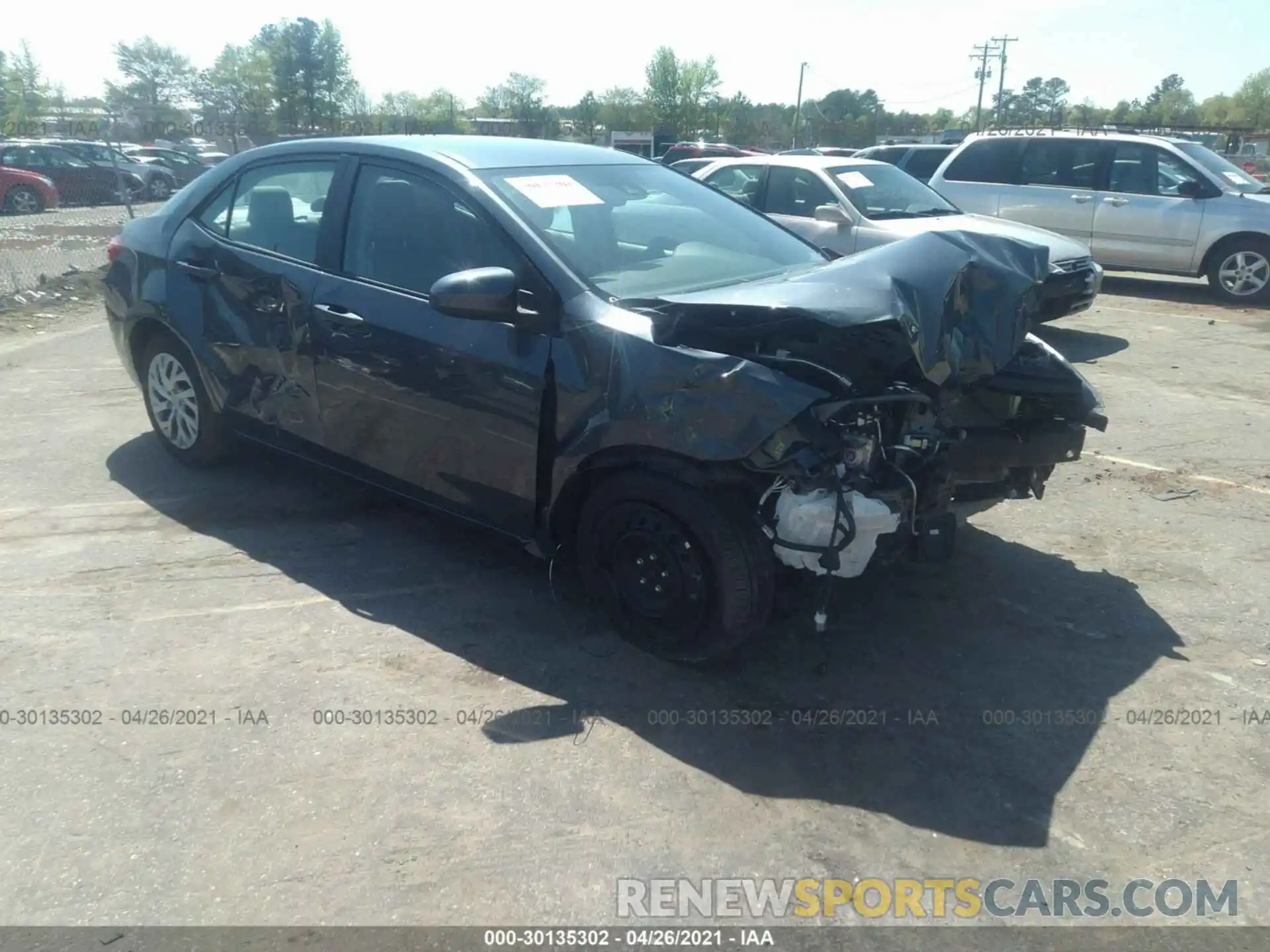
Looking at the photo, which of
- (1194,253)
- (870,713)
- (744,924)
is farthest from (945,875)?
(1194,253)

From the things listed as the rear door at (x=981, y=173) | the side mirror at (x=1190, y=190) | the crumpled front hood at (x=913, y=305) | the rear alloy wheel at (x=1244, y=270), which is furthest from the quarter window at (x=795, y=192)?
the crumpled front hood at (x=913, y=305)

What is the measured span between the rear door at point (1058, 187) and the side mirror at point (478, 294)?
10.0 meters

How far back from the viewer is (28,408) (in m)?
7.16

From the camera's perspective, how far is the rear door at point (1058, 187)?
39.7ft

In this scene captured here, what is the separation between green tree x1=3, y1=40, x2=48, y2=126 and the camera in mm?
44188

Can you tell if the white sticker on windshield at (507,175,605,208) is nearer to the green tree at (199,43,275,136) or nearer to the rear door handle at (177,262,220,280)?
the rear door handle at (177,262,220,280)

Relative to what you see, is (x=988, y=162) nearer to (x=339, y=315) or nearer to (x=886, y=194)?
(x=886, y=194)

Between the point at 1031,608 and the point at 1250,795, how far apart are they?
4.07 ft

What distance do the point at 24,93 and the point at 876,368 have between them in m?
54.2

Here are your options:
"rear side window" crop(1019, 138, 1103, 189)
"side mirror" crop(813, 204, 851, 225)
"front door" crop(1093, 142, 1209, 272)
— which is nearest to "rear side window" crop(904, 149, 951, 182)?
"rear side window" crop(1019, 138, 1103, 189)

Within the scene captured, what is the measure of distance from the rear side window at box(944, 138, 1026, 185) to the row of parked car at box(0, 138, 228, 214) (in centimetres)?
1738

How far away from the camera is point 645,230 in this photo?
4.34m

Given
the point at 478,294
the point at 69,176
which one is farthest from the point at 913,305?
the point at 69,176

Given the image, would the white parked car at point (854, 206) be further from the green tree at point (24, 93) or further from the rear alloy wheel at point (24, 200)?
the green tree at point (24, 93)
